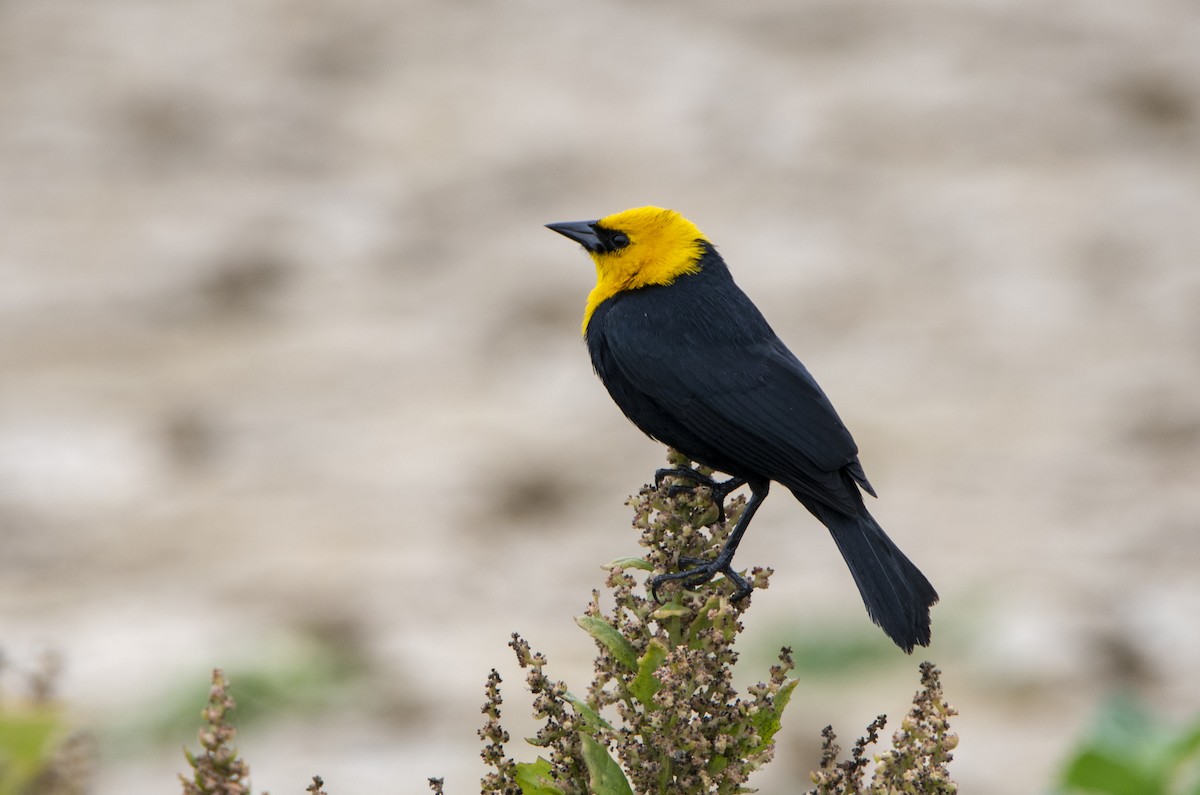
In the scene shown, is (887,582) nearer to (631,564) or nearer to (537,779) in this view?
(631,564)

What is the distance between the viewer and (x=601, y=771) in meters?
1.98

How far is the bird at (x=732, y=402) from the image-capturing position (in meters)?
2.79

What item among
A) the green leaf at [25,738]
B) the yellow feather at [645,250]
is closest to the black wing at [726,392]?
the yellow feather at [645,250]

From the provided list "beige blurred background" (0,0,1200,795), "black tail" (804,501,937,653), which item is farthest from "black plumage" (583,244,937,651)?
"beige blurred background" (0,0,1200,795)

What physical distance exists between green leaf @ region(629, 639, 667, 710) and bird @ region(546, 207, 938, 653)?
485 mm

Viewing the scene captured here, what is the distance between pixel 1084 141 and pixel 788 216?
268 cm

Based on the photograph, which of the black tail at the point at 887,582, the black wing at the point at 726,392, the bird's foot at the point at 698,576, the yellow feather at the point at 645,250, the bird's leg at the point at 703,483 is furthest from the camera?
the yellow feather at the point at 645,250

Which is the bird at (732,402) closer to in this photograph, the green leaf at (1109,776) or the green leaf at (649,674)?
the green leaf at (649,674)

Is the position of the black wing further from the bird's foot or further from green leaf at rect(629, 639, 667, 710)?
green leaf at rect(629, 639, 667, 710)

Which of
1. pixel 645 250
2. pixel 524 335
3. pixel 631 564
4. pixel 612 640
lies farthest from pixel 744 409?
pixel 524 335

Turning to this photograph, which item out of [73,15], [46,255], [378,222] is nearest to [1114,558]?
[378,222]

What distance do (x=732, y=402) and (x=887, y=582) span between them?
0.53 meters

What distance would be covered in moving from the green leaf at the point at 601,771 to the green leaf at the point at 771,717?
0.21 metres

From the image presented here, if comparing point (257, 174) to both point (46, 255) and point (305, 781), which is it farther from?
point (305, 781)
